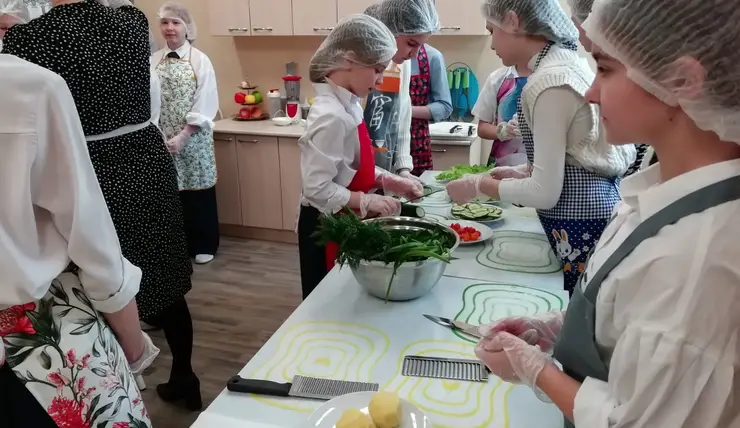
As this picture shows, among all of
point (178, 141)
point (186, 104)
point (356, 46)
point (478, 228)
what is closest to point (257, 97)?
point (186, 104)

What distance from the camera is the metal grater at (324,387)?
1.05 m

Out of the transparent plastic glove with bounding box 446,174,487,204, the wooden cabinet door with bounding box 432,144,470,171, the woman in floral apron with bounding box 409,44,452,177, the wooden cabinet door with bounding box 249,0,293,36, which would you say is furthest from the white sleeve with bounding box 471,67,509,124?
the wooden cabinet door with bounding box 249,0,293,36

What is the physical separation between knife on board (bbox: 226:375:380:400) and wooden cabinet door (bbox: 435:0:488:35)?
292 centimetres

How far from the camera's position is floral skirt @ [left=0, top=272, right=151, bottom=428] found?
95 cm

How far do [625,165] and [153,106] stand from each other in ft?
5.74

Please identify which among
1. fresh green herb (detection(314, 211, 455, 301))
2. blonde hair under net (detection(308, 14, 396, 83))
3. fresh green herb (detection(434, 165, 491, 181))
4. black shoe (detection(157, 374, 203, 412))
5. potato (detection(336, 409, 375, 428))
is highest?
blonde hair under net (detection(308, 14, 396, 83))

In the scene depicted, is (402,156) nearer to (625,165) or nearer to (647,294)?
(625,165)

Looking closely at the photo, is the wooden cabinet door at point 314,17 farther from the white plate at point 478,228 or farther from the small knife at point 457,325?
the small knife at point 457,325

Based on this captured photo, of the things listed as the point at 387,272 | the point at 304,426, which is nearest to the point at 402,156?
the point at 387,272

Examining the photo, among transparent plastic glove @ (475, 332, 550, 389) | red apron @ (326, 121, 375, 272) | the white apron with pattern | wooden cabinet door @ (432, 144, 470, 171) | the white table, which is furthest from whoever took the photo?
the white apron with pattern

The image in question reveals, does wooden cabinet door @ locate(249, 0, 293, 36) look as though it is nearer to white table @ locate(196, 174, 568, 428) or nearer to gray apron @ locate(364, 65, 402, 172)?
gray apron @ locate(364, 65, 402, 172)

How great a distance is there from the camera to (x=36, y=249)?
0.97 metres

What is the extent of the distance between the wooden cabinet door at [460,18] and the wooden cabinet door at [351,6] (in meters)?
0.47

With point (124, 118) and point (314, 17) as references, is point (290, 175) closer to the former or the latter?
point (314, 17)
